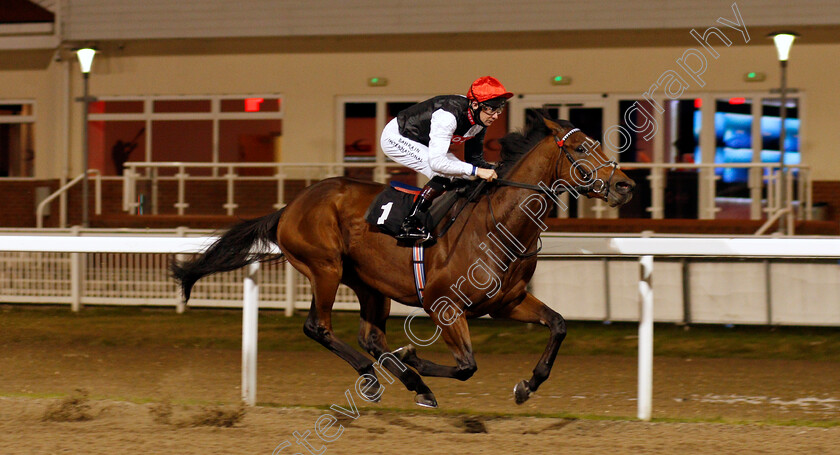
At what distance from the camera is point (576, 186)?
172 inches

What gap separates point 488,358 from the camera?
7.35 meters

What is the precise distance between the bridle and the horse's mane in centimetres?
12

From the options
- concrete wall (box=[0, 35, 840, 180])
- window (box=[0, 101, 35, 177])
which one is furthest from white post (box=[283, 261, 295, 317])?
window (box=[0, 101, 35, 177])

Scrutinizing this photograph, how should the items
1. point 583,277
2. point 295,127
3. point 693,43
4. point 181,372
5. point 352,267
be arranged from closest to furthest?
point 352,267 < point 181,372 < point 583,277 < point 693,43 < point 295,127

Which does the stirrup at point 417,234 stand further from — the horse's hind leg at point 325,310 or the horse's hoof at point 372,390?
the horse's hoof at point 372,390

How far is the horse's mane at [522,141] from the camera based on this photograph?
183 inches

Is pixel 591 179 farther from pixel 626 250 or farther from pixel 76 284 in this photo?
pixel 76 284

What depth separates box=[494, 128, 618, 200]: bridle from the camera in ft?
14.1

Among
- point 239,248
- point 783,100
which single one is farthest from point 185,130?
point 239,248

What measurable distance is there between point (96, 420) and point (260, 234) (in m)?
1.28

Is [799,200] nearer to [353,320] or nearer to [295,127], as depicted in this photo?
[353,320]

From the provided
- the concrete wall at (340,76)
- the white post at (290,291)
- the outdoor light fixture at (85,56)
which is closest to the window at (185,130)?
the concrete wall at (340,76)

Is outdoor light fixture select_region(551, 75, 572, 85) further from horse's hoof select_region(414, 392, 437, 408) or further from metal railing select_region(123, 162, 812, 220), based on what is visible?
horse's hoof select_region(414, 392, 437, 408)

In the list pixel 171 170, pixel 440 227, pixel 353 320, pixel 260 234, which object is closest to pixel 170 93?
pixel 171 170
